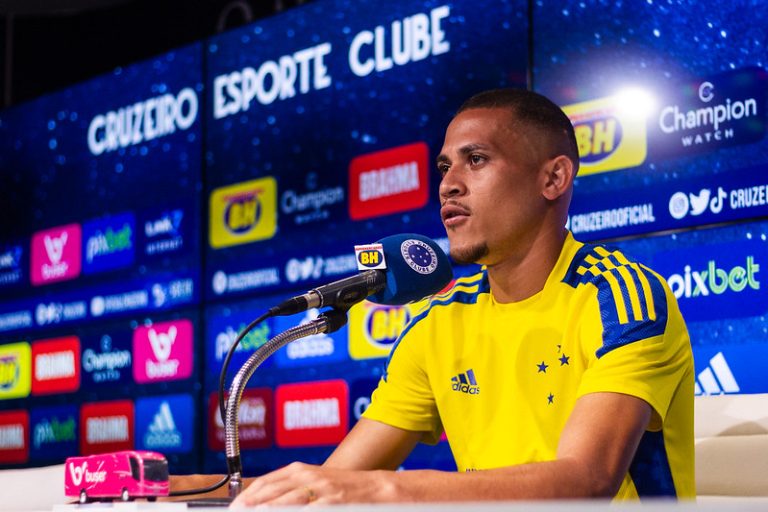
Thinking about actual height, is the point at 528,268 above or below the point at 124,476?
above

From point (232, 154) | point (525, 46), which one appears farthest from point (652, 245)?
point (232, 154)

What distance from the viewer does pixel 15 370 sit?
13.9 ft

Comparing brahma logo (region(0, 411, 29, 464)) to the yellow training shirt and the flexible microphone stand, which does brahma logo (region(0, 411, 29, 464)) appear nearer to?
the yellow training shirt

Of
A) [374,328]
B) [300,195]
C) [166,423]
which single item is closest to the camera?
[374,328]

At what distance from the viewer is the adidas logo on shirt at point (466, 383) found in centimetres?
163

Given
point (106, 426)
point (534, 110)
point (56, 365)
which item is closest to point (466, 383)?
point (534, 110)

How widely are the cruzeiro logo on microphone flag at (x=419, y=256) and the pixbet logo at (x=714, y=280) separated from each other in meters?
1.15

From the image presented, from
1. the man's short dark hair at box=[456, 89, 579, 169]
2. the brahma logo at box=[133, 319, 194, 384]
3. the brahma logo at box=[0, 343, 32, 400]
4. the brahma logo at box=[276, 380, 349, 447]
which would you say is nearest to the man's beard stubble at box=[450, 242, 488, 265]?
the man's short dark hair at box=[456, 89, 579, 169]

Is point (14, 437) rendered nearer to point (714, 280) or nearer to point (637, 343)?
point (714, 280)

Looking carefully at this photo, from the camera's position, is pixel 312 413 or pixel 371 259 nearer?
pixel 371 259

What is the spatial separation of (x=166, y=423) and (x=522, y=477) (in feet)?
8.93

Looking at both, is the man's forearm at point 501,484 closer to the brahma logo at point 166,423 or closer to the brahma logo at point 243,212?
the brahma logo at point 243,212

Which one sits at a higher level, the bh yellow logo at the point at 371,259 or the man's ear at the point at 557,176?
the man's ear at the point at 557,176

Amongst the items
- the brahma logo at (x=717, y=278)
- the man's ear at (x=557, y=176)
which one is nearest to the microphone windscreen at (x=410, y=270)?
the man's ear at (x=557, y=176)
